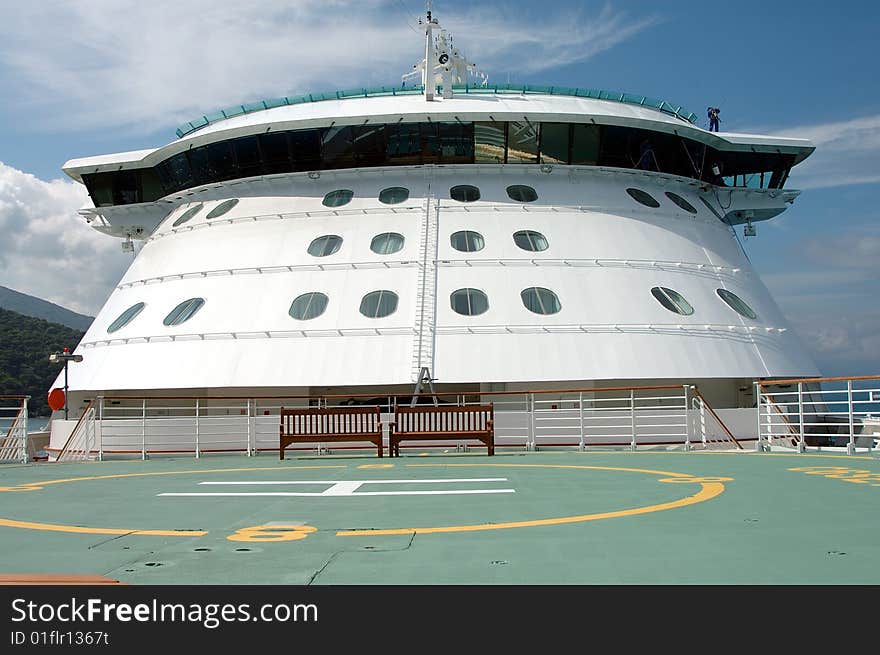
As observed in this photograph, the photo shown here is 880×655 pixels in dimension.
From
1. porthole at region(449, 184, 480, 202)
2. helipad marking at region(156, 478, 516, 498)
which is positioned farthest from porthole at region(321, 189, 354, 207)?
helipad marking at region(156, 478, 516, 498)

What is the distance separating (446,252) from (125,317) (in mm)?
8825

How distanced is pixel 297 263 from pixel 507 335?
6.02 m

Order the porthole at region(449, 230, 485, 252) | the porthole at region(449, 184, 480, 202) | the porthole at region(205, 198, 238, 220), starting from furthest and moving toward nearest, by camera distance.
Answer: the porthole at region(205, 198, 238, 220)
the porthole at region(449, 184, 480, 202)
the porthole at region(449, 230, 485, 252)

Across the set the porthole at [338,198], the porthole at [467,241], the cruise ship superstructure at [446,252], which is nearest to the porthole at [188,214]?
the cruise ship superstructure at [446,252]

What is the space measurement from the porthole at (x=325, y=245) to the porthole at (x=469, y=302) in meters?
3.70

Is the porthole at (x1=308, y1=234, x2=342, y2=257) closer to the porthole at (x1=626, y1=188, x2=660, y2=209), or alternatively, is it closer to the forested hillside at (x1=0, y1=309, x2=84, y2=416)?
the porthole at (x1=626, y1=188, x2=660, y2=209)

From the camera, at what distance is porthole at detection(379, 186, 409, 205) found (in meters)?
22.6

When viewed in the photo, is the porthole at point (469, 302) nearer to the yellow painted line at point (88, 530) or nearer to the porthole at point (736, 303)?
the porthole at point (736, 303)

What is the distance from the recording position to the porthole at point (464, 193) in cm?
2256

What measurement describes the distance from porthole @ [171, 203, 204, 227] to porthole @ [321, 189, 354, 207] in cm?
441

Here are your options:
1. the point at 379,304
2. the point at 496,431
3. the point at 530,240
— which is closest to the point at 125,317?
the point at 379,304

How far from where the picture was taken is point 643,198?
77.0ft

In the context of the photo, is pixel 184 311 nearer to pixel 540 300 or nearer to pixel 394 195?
pixel 394 195
